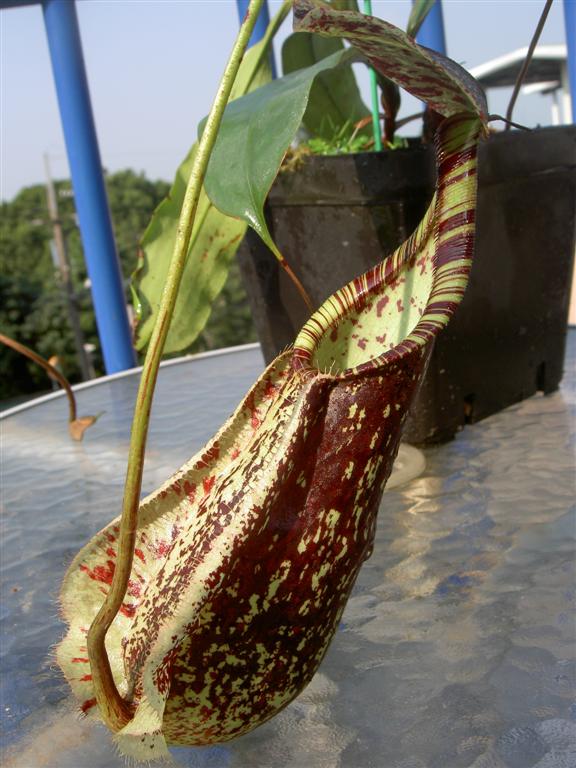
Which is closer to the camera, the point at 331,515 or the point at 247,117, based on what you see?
the point at 331,515

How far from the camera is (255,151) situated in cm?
47

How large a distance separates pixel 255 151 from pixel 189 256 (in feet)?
0.79

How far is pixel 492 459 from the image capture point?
71 centimetres

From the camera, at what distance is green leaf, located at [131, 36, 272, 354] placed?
676 mm

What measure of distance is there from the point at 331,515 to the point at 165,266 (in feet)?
1.24

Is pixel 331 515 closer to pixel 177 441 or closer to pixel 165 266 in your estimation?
pixel 165 266

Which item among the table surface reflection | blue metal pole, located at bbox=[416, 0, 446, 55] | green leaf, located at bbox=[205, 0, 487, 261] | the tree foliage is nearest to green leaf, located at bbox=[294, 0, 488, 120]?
green leaf, located at bbox=[205, 0, 487, 261]

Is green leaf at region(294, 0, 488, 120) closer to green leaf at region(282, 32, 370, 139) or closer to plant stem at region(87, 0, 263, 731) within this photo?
plant stem at region(87, 0, 263, 731)

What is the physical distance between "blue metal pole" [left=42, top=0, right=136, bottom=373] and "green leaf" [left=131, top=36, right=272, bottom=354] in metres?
0.59

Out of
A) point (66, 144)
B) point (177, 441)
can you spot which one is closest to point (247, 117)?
point (177, 441)

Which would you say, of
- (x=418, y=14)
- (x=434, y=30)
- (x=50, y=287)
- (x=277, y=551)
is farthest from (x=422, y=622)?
(x=50, y=287)

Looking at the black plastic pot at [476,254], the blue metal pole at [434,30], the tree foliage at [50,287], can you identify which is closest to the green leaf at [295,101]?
the black plastic pot at [476,254]

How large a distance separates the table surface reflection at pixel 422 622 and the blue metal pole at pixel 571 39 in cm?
65

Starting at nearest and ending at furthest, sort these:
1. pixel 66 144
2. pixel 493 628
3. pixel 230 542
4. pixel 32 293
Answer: pixel 230 542
pixel 493 628
pixel 66 144
pixel 32 293
